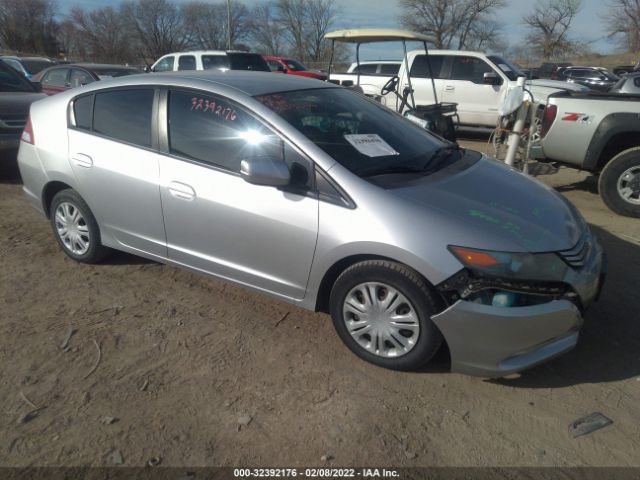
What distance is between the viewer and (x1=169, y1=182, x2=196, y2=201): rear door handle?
3.29 meters

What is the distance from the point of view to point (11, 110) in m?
7.20

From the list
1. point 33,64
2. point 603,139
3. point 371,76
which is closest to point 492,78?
point 371,76

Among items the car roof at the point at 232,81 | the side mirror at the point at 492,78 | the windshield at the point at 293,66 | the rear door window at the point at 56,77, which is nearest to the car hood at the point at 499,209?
the car roof at the point at 232,81

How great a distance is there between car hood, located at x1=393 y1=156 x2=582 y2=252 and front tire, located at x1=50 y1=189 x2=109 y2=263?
2.58 m

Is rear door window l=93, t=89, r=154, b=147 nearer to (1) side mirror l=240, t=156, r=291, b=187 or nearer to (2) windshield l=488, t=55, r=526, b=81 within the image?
(1) side mirror l=240, t=156, r=291, b=187

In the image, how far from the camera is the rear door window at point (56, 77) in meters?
11.9

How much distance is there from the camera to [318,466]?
2268 millimetres

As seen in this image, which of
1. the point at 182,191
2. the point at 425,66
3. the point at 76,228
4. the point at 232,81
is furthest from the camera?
the point at 425,66

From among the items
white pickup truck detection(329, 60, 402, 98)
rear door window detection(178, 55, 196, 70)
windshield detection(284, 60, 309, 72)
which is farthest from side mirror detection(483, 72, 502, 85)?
windshield detection(284, 60, 309, 72)

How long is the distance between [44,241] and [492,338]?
4.25 metres

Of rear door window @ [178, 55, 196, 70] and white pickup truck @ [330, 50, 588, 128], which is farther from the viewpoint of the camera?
rear door window @ [178, 55, 196, 70]

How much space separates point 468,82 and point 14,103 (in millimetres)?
8811

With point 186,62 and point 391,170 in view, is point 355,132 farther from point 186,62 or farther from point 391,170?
point 186,62

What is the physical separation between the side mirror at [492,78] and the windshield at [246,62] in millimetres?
6005
